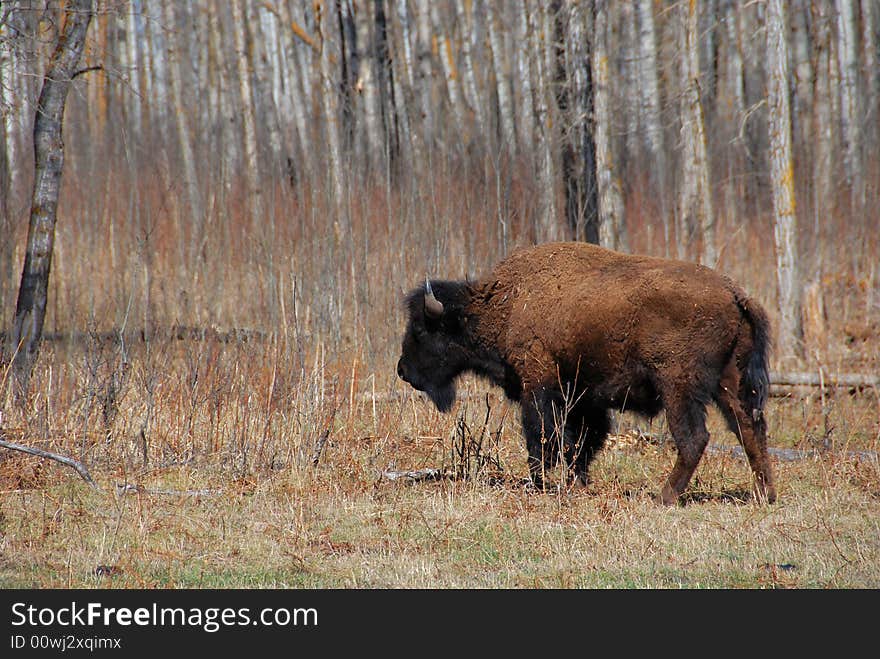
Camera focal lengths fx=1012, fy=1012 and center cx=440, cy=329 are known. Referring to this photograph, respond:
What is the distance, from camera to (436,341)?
8.66 meters

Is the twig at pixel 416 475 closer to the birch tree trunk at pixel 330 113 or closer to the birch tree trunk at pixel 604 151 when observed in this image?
the birch tree trunk at pixel 330 113

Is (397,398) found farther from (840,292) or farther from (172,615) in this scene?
(840,292)

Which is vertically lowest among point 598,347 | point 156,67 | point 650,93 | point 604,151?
point 598,347

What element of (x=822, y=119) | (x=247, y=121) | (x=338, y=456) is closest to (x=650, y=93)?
(x=822, y=119)

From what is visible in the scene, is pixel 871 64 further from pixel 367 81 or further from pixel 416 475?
pixel 416 475

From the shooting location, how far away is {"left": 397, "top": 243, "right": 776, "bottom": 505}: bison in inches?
→ 292

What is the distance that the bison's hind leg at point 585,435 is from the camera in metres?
8.23

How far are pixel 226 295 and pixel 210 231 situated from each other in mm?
1062

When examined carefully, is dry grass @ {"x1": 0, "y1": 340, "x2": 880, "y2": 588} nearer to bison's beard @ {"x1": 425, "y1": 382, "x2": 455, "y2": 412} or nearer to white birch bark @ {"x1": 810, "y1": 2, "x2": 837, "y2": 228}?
bison's beard @ {"x1": 425, "y1": 382, "x2": 455, "y2": 412}

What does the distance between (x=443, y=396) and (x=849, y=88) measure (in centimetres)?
1560

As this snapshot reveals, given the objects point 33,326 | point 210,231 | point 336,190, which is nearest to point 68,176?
point 210,231

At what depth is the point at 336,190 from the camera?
482 inches

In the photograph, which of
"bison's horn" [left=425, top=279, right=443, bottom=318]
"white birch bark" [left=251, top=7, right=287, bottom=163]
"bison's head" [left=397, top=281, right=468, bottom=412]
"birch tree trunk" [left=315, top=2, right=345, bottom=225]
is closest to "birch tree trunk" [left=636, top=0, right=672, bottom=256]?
"birch tree trunk" [left=315, top=2, right=345, bottom=225]

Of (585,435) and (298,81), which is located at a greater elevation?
(298,81)
